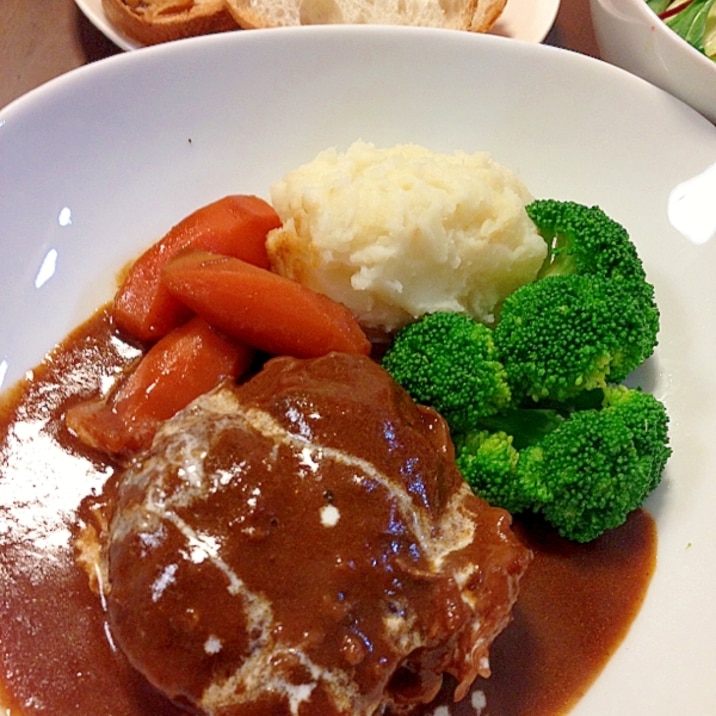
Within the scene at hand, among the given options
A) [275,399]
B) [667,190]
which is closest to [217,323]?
[275,399]

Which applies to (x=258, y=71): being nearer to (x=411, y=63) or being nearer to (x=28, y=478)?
(x=411, y=63)

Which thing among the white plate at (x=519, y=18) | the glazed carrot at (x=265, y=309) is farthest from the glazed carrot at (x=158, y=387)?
the white plate at (x=519, y=18)

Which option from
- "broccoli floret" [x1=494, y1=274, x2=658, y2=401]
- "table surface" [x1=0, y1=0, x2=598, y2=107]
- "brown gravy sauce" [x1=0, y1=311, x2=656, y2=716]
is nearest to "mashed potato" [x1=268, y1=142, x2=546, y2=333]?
"broccoli floret" [x1=494, y1=274, x2=658, y2=401]

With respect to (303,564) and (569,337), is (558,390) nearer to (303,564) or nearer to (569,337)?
(569,337)

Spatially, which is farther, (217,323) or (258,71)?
(258,71)

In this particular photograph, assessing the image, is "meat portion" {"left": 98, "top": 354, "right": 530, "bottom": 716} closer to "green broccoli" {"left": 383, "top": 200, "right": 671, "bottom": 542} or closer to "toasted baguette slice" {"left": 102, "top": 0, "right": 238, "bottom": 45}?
"green broccoli" {"left": 383, "top": 200, "right": 671, "bottom": 542}

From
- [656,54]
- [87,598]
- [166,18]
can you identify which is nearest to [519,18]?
[656,54]

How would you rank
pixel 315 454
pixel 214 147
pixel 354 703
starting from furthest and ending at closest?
pixel 214 147
pixel 315 454
pixel 354 703
